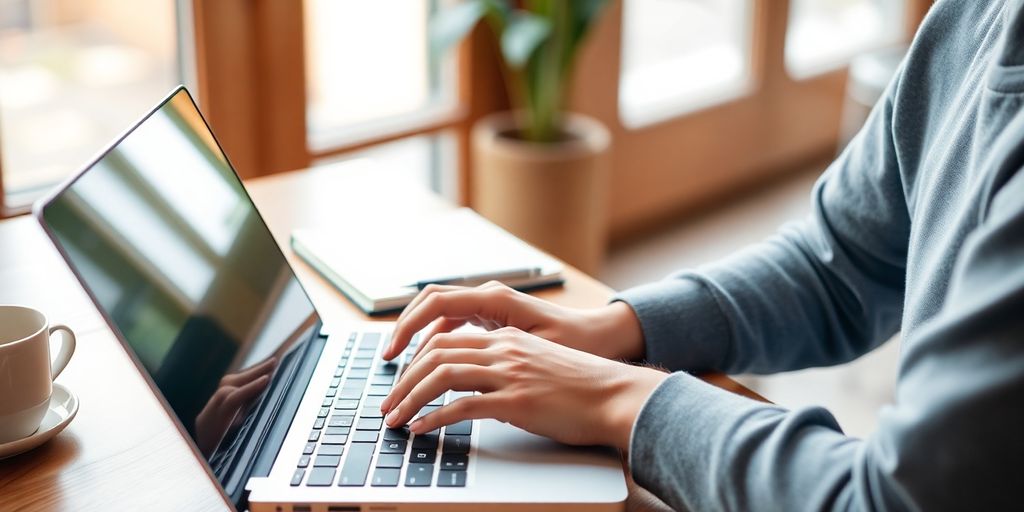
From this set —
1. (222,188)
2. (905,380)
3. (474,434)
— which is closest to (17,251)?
(222,188)

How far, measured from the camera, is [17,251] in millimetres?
1146

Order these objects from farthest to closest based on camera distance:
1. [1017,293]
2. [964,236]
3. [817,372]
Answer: [817,372], [964,236], [1017,293]

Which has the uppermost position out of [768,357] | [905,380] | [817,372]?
[905,380]

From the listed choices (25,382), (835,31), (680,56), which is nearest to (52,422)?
(25,382)

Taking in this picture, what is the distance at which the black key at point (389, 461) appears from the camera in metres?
0.72

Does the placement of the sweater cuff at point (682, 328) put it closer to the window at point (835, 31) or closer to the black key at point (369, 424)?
the black key at point (369, 424)

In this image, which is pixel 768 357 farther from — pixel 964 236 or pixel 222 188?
pixel 222 188

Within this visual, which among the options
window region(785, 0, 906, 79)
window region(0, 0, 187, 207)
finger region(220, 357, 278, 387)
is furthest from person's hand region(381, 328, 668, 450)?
window region(785, 0, 906, 79)

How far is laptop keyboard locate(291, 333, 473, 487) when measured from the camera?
0.71 metres

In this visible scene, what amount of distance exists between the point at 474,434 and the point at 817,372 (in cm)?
178

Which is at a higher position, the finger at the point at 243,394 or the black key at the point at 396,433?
the finger at the point at 243,394

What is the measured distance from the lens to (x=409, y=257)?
1.11 metres

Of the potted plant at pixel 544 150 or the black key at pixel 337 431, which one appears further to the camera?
the potted plant at pixel 544 150

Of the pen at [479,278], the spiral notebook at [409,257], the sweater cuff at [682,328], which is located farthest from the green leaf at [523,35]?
the sweater cuff at [682,328]
